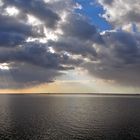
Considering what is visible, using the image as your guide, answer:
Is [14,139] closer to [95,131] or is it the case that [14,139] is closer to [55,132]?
[55,132]

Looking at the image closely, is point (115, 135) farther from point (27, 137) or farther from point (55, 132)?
point (27, 137)

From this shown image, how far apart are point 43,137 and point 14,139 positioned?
26.2 feet

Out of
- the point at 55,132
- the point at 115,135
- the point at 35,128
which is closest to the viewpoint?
the point at 115,135

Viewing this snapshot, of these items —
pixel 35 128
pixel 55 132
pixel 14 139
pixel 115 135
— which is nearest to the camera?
pixel 14 139

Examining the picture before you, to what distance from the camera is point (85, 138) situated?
68.7m

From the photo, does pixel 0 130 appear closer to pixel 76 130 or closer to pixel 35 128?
pixel 35 128

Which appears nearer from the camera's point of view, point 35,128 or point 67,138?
point 67,138

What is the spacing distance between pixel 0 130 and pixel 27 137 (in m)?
15.0

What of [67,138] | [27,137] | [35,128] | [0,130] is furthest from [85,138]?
[0,130]

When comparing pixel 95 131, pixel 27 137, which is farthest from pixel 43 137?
pixel 95 131

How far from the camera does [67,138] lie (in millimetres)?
68562

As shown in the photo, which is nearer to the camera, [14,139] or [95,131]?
[14,139]

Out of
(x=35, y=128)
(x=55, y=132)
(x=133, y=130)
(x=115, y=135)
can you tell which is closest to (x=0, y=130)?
(x=35, y=128)

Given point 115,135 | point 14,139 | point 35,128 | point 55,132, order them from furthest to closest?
point 35,128, point 55,132, point 115,135, point 14,139
